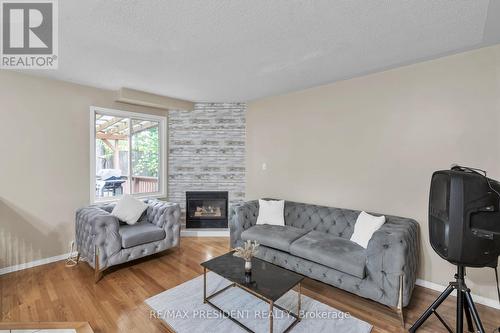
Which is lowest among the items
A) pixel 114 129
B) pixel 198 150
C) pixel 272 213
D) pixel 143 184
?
pixel 272 213

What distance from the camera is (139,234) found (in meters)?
2.99

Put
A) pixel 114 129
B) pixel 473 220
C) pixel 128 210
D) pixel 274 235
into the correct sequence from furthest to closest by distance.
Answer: pixel 114 129 < pixel 128 210 < pixel 274 235 < pixel 473 220

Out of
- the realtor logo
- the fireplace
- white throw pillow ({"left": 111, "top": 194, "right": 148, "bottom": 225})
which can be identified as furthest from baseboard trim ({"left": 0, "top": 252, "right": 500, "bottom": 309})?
the realtor logo

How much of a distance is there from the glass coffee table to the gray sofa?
542 mm

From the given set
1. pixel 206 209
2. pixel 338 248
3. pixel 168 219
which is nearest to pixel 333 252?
pixel 338 248

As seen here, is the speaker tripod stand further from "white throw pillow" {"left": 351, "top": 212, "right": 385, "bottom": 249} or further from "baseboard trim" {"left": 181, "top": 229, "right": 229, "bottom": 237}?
"baseboard trim" {"left": 181, "top": 229, "right": 229, "bottom": 237}

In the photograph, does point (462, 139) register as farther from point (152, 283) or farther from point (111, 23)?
point (152, 283)

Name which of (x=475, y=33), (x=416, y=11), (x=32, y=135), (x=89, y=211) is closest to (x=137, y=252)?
(x=89, y=211)

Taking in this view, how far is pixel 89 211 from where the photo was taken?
9.85 feet

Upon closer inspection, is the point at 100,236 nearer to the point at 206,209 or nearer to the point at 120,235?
the point at 120,235

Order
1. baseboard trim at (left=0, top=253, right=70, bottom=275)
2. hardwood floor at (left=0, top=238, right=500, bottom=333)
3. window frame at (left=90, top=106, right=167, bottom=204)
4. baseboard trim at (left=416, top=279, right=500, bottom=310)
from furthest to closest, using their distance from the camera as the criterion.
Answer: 1. window frame at (left=90, top=106, right=167, bottom=204)
2. baseboard trim at (left=0, top=253, right=70, bottom=275)
3. baseboard trim at (left=416, top=279, right=500, bottom=310)
4. hardwood floor at (left=0, top=238, right=500, bottom=333)

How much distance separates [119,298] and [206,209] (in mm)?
2301

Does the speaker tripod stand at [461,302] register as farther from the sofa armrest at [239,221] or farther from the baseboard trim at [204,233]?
the baseboard trim at [204,233]

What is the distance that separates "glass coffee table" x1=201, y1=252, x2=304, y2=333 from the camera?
1825mm
